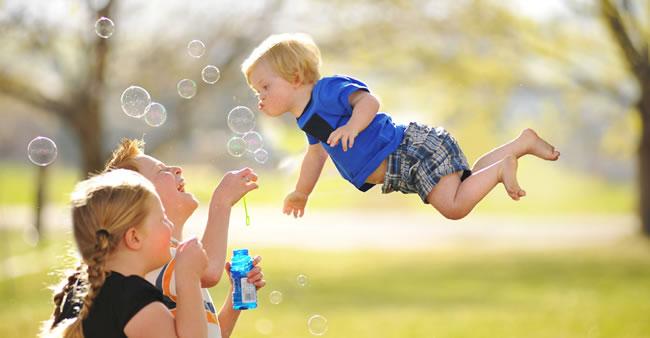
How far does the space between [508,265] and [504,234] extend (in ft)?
14.6

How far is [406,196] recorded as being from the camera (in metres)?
22.7

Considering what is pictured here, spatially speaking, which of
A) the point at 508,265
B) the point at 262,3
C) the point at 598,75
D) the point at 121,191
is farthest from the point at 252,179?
the point at 598,75

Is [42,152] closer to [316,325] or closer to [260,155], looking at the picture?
[260,155]

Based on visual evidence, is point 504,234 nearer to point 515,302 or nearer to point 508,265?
point 508,265

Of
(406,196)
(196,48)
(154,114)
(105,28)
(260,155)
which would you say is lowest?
(260,155)

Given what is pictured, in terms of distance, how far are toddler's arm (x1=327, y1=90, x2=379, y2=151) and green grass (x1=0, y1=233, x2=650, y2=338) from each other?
3480 millimetres

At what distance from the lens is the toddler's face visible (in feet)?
12.0

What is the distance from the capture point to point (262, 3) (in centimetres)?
1330

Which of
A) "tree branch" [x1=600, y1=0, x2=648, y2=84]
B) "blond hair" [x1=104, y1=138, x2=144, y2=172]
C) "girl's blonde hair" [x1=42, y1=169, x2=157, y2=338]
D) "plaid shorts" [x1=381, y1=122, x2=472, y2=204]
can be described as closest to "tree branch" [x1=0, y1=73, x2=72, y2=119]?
"tree branch" [x1=600, y1=0, x2=648, y2=84]

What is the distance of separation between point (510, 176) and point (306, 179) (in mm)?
803

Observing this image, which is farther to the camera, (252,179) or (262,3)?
(262,3)

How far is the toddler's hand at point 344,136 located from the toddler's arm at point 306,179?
1.47ft

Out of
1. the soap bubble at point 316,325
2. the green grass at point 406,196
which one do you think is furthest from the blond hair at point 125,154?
the green grass at point 406,196

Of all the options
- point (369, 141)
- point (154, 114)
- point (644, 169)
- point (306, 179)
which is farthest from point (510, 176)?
point (644, 169)
